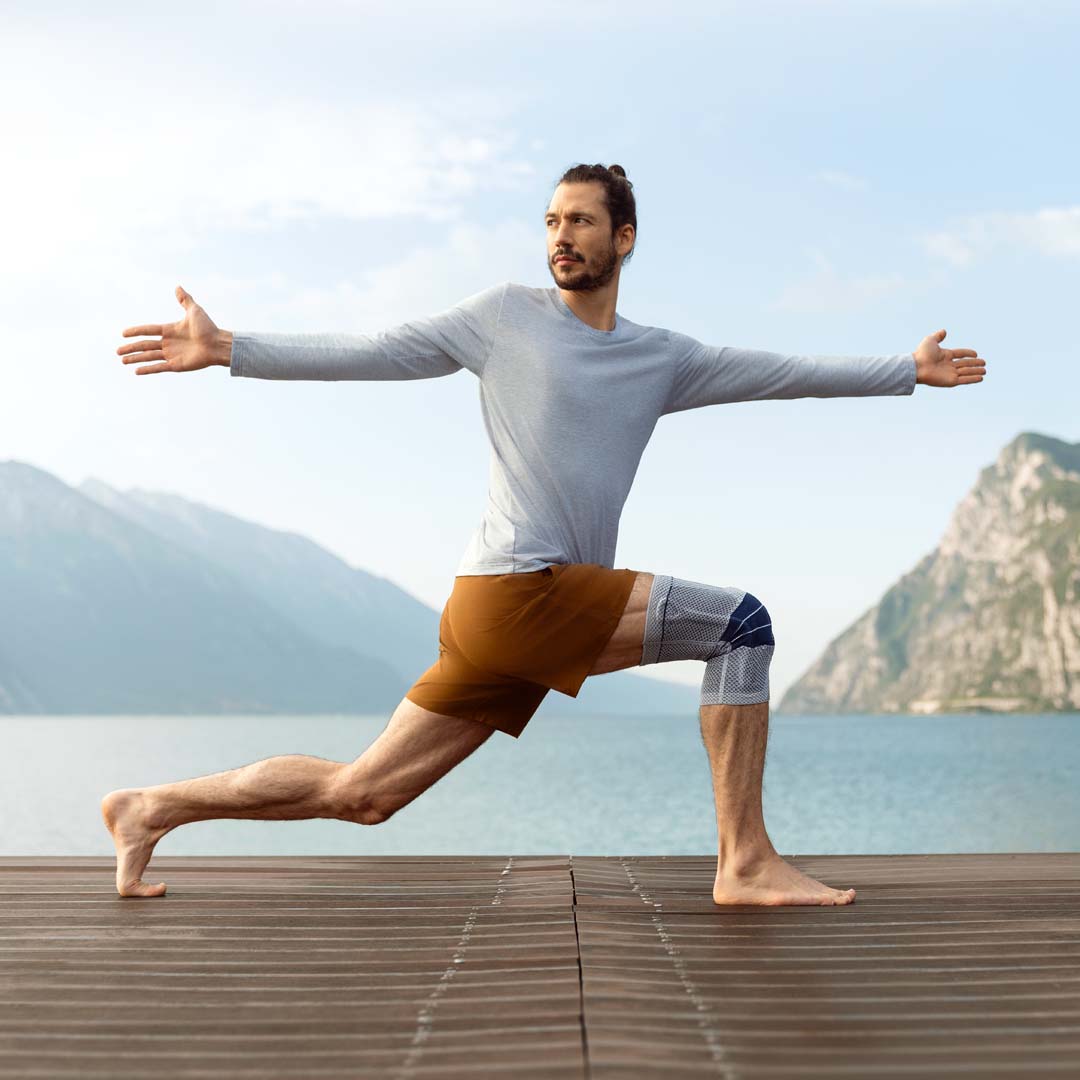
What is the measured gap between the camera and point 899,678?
5866 inches

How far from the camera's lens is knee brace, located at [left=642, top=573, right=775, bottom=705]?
11.9ft

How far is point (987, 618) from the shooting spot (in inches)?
4988

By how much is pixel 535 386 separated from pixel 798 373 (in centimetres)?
86

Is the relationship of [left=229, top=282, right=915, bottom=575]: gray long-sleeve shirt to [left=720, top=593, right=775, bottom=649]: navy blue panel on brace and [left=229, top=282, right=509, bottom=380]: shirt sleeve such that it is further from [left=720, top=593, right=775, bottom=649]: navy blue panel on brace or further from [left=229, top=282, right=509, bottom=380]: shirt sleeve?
[left=720, top=593, right=775, bottom=649]: navy blue panel on brace

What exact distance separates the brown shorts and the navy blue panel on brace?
302 millimetres

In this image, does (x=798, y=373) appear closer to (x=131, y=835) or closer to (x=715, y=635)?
(x=715, y=635)

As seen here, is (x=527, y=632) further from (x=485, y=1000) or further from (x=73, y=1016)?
(x=73, y=1016)

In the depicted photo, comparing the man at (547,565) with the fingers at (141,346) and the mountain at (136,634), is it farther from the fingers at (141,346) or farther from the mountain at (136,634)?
the mountain at (136,634)

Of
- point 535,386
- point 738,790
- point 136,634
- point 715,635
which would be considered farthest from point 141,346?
point 136,634

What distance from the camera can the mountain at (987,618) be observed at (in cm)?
11919

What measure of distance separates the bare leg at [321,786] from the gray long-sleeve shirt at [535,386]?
45 cm

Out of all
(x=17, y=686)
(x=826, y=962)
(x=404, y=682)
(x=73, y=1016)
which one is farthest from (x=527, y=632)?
(x=404, y=682)

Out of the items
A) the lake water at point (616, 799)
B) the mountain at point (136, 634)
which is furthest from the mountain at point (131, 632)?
the lake water at point (616, 799)

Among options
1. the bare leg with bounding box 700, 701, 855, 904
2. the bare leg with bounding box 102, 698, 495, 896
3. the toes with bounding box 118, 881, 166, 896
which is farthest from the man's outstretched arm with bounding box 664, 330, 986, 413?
the toes with bounding box 118, 881, 166, 896
